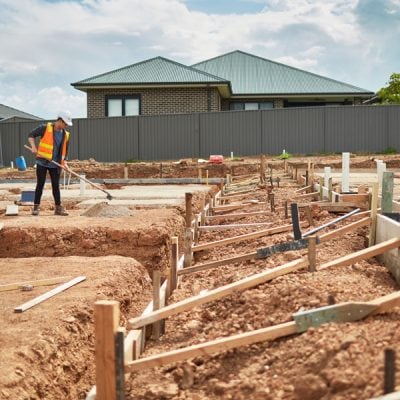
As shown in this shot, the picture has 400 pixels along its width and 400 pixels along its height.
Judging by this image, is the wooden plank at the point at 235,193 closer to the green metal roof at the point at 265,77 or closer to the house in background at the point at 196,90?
the house in background at the point at 196,90

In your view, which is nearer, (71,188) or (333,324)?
(333,324)

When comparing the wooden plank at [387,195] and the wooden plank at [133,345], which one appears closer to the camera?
the wooden plank at [133,345]

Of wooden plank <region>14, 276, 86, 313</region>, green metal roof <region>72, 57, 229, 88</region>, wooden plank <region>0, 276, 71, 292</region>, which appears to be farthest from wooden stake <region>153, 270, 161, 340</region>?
green metal roof <region>72, 57, 229, 88</region>

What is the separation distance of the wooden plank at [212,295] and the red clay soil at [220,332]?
7cm

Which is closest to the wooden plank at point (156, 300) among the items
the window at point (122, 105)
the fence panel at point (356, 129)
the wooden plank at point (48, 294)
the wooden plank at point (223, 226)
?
the wooden plank at point (48, 294)

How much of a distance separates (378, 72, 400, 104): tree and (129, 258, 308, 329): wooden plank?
2804 cm

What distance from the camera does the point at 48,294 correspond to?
540 centimetres

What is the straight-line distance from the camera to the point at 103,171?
69.7 ft

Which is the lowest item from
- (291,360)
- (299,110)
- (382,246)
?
(291,360)

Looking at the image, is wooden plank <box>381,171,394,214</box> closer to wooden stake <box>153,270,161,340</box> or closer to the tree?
wooden stake <box>153,270,161,340</box>

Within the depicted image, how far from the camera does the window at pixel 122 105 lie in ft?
86.9

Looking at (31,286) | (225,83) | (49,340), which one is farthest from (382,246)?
(225,83)

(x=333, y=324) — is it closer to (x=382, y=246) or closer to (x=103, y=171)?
(x=382, y=246)

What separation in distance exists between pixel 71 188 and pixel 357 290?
13749 mm
